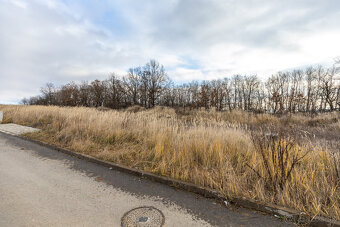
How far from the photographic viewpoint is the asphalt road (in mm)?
1864

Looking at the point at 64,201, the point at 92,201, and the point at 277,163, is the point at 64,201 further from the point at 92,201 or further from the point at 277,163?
the point at 277,163

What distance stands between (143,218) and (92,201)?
946mm

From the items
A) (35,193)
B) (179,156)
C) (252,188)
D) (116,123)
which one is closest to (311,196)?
(252,188)

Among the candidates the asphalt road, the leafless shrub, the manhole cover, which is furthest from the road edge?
the manhole cover

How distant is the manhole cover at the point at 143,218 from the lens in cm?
179

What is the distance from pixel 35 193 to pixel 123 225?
183 centimetres

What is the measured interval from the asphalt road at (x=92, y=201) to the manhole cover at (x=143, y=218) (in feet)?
0.25

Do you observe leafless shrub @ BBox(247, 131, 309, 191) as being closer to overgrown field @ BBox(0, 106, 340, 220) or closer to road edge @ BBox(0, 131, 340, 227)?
overgrown field @ BBox(0, 106, 340, 220)

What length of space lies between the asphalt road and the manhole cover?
8 centimetres

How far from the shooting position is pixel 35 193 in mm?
2424

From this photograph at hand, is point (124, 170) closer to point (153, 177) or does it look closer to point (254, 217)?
point (153, 177)

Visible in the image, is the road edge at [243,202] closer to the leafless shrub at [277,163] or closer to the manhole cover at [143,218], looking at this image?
the leafless shrub at [277,163]

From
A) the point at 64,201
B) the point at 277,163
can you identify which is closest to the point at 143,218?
the point at 64,201

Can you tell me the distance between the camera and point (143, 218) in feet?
6.19
